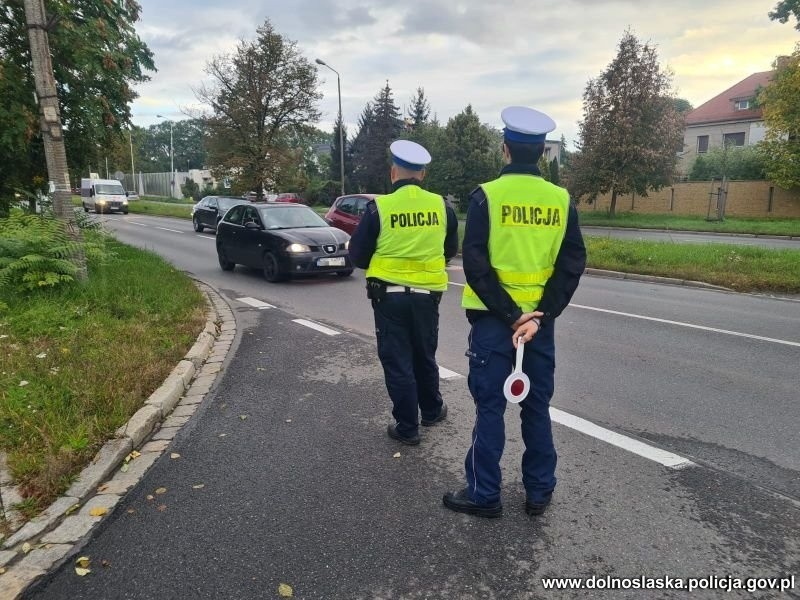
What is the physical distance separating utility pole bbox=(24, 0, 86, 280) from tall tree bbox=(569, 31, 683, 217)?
29.5 m

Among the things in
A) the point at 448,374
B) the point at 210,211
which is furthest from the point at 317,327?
the point at 210,211

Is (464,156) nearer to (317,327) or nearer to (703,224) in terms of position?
(703,224)

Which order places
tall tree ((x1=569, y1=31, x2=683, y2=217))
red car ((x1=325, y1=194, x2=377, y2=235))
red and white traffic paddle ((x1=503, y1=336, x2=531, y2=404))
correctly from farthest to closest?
tall tree ((x1=569, y1=31, x2=683, y2=217))
red car ((x1=325, y1=194, x2=377, y2=235))
red and white traffic paddle ((x1=503, y1=336, x2=531, y2=404))

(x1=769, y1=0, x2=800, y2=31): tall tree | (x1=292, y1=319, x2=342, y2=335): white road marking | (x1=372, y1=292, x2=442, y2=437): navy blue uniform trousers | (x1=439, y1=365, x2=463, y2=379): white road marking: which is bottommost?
(x1=292, y1=319, x2=342, y2=335): white road marking

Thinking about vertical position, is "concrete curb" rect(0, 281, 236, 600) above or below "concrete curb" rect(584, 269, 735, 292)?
above

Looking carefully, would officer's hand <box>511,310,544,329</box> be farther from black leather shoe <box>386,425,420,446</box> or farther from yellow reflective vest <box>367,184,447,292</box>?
black leather shoe <box>386,425,420,446</box>

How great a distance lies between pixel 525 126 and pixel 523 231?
519mm

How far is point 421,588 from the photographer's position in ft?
8.41

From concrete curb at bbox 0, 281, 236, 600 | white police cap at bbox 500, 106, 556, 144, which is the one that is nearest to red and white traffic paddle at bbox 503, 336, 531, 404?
white police cap at bbox 500, 106, 556, 144

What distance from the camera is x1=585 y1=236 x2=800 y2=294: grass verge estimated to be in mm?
11000

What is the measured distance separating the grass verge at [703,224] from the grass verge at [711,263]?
442 inches

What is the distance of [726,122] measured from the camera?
5216 cm

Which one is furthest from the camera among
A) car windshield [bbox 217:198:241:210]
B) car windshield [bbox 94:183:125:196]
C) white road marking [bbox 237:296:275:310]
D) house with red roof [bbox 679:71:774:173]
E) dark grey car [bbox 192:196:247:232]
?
house with red roof [bbox 679:71:774:173]

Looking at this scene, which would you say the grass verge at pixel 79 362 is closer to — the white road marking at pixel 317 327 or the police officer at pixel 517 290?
the white road marking at pixel 317 327
